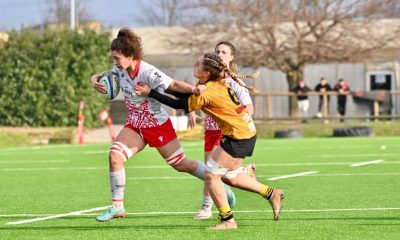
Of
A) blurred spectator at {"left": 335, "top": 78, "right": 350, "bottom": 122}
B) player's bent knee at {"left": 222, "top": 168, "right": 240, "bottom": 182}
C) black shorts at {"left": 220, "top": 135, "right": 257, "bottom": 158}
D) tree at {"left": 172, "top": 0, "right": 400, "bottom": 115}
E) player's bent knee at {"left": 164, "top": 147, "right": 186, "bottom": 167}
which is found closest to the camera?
black shorts at {"left": 220, "top": 135, "right": 257, "bottom": 158}

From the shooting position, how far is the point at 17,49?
39000mm

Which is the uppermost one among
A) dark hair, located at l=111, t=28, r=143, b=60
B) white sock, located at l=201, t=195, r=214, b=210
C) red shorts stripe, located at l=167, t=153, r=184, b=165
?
dark hair, located at l=111, t=28, r=143, b=60

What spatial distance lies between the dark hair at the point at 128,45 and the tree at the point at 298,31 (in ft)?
103

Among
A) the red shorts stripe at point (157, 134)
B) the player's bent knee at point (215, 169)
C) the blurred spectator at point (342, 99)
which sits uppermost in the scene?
the red shorts stripe at point (157, 134)

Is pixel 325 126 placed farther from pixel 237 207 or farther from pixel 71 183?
pixel 237 207

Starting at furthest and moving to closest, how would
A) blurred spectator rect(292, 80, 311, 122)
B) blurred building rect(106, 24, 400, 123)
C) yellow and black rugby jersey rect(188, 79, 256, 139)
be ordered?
1. blurred building rect(106, 24, 400, 123)
2. blurred spectator rect(292, 80, 311, 122)
3. yellow and black rugby jersey rect(188, 79, 256, 139)

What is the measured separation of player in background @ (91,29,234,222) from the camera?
10703 millimetres

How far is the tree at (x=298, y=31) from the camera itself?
138ft

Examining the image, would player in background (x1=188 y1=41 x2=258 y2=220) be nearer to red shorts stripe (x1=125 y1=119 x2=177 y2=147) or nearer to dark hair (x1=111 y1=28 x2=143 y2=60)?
red shorts stripe (x1=125 y1=119 x2=177 y2=147)

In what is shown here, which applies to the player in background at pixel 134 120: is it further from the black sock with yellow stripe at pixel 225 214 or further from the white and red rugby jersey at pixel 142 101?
the black sock with yellow stripe at pixel 225 214

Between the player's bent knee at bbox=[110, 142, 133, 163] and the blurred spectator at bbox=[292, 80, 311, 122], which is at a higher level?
the player's bent knee at bbox=[110, 142, 133, 163]

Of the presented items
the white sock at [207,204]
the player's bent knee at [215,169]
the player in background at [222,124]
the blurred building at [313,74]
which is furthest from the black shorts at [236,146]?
the blurred building at [313,74]

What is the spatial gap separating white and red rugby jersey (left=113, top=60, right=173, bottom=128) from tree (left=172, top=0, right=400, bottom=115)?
1233 inches

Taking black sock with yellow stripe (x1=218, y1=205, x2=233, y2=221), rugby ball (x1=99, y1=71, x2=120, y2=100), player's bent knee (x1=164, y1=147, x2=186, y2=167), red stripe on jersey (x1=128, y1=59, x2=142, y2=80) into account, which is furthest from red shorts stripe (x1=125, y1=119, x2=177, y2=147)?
black sock with yellow stripe (x1=218, y1=205, x2=233, y2=221)
